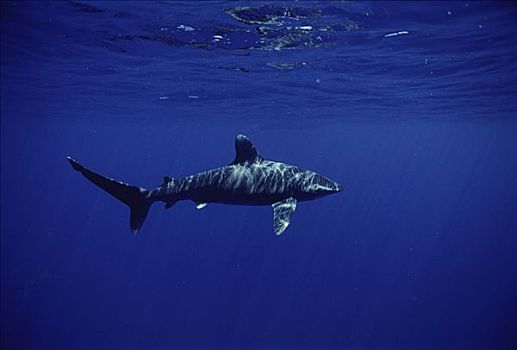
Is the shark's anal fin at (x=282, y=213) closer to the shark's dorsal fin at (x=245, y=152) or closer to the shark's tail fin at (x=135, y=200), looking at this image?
the shark's dorsal fin at (x=245, y=152)

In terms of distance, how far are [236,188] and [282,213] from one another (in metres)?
1.57

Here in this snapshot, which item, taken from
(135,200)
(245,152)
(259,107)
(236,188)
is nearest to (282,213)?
(236,188)

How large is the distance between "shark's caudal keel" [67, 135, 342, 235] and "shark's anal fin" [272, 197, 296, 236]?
0.10 ft

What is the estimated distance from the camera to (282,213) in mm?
11641

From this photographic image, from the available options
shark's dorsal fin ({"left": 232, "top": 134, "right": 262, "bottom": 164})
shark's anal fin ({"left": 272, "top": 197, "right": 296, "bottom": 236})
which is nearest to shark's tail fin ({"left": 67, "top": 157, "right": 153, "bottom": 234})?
shark's dorsal fin ({"left": 232, "top": 134, "right": 262, "bottom": 164})

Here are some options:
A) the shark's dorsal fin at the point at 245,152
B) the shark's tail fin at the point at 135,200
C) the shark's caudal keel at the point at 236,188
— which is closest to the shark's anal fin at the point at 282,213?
the shark's caudal keel at the point at 236,188

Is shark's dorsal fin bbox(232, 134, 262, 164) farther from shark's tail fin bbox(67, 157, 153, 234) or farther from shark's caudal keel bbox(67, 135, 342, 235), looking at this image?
shark's tail fin bbox(67, 157, 153, 234)

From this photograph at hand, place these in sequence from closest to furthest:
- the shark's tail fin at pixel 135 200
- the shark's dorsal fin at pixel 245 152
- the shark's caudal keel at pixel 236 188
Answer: the shark's caudal keel at pixel 236 188, the shark's tail fin at pixel 135 200, the shark's dorsal fin at pixel 245 152

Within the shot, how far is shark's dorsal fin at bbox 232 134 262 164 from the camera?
12.8 metres

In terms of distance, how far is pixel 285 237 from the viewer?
233 feet

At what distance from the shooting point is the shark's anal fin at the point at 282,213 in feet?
36.1

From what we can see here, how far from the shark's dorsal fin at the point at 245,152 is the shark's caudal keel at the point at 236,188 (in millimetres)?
31

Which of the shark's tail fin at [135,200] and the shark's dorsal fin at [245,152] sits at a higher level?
the shark's dorsal fin at [245,152]

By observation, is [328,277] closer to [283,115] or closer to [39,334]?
[283,115]
